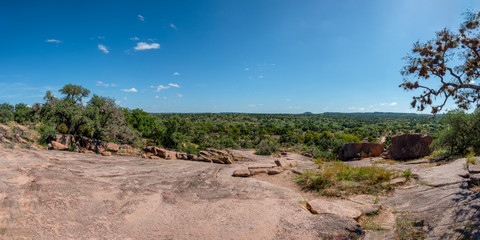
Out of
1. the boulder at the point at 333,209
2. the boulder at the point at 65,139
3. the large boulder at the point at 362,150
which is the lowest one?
the large boulder at the point at 362,150

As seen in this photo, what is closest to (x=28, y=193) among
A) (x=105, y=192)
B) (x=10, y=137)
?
(x=105, y=192)

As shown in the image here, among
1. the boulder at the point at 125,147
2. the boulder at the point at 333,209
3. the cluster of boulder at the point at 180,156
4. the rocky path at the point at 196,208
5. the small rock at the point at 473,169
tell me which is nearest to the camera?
the rocky path at the point at 196,208

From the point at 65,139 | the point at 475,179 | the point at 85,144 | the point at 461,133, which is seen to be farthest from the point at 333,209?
the point at 65,139

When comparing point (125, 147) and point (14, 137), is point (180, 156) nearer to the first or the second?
point (125, 147)

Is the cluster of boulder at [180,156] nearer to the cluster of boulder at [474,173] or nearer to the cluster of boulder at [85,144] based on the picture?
the cluster of boulder at [85,144]

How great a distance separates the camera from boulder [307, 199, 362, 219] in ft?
17.4

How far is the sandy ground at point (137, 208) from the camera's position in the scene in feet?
14.3

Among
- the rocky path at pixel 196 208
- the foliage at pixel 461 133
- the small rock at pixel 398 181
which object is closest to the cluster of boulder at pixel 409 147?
the foliage at pixel 461 133

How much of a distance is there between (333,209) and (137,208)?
4.83 m

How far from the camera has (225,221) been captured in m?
4.99

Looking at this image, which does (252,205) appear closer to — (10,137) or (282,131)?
(10,137)

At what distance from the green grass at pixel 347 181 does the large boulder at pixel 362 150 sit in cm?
1054

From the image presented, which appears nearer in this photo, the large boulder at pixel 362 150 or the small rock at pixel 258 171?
the small rock at pixel 258 171

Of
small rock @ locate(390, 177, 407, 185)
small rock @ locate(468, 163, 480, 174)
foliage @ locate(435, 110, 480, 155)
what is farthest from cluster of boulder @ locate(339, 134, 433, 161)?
small rock @ locate(390, 177, 407, 185)
